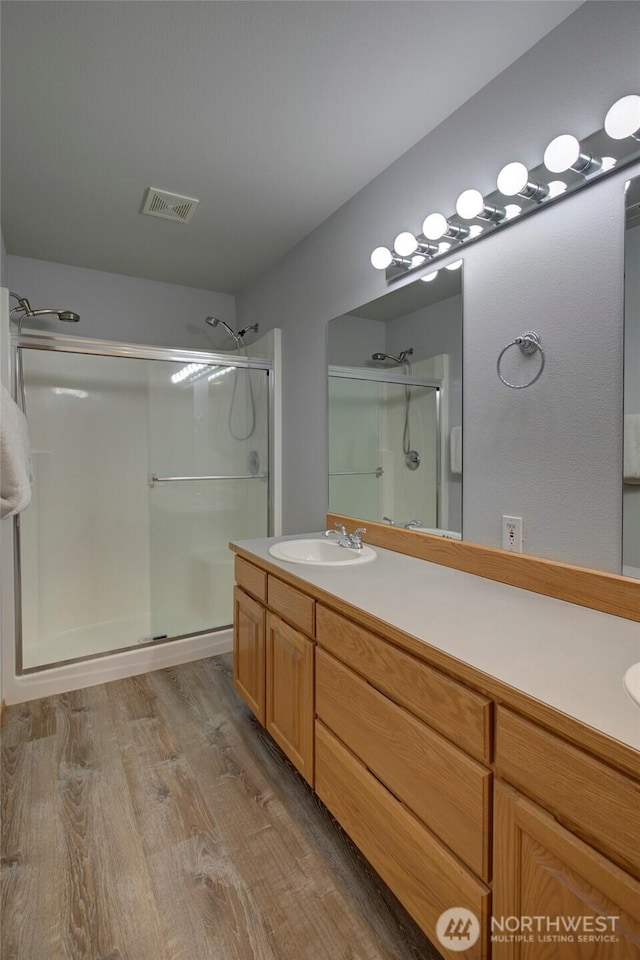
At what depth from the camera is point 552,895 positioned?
2.50ft

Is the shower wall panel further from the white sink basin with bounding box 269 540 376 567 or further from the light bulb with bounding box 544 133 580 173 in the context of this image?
the light bulb with bounding box 544 133 580 173

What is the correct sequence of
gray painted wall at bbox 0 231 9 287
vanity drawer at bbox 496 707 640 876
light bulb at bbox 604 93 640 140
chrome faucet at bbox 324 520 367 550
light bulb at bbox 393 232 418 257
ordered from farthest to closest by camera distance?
gray painted wall at bbox 0 231 9 287 → chrome faucet at bbox 324 520 367 550 → light bulb at bbox 393 232 418 257 → light bulb at bbox 604 93 640 140 → vanity drawer at bbox 496 707 640 876

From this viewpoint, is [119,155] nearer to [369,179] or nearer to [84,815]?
[369,179]

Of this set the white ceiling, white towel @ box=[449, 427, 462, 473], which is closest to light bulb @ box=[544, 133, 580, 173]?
the white ceiling

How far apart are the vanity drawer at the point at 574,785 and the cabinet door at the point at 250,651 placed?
45.5 inches

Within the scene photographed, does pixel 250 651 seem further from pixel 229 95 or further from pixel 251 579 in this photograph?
pixel 229 95

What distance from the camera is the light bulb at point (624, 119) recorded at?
1093 millimetres

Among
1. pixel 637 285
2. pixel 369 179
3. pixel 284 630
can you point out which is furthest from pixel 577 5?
pixel 284 630

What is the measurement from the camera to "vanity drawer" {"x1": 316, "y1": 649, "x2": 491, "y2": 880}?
0.89 metres

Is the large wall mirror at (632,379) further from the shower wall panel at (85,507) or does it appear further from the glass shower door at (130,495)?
the shower wall panel at (85,507)

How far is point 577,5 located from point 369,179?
37.1 inches

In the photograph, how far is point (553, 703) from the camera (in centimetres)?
75

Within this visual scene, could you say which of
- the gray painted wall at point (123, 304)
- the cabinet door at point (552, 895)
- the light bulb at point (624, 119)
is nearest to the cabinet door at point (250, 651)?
the cabinet door at point (552, 895)

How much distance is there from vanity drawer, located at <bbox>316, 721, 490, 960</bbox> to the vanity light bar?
165 cm
